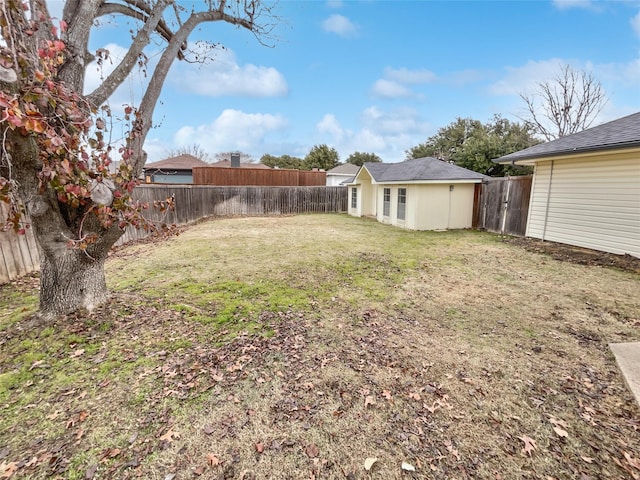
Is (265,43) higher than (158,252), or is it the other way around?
(265,43)

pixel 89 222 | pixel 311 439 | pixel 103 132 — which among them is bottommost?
pixel 311 439

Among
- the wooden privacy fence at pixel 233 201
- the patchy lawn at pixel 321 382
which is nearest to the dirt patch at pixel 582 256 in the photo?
the patchy lawn at pixel 321 382

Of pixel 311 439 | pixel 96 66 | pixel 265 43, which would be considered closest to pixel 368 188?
pixel 265 43

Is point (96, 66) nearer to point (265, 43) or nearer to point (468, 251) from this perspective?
point (265, 43)

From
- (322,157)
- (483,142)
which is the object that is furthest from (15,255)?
(322,157)

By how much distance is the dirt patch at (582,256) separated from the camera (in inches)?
239

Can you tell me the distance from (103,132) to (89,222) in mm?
1105

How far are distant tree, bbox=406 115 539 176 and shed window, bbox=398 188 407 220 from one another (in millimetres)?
10836

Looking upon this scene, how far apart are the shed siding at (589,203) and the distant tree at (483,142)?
12.1 meters

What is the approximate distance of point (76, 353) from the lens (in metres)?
2.79

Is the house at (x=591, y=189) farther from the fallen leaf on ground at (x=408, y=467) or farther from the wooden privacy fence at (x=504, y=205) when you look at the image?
the fallen leaf on ground at (x=408, y=467)

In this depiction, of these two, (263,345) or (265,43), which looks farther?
(265,43)

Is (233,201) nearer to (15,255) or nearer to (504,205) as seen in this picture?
(15,255)

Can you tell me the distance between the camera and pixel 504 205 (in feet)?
33.2
